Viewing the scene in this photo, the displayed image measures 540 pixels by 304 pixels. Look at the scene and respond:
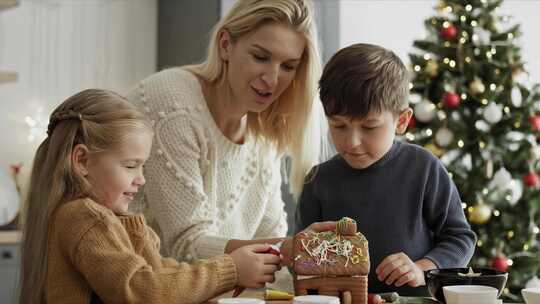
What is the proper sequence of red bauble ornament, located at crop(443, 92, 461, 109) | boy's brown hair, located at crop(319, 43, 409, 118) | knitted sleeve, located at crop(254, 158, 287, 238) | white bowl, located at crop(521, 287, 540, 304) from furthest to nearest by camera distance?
red bauble ornament, located at crop(443, 92, 461, 109) < knitted sleeve, located at crop(254, 158, 287, 238) < boy's brown hair, located at crop(319, 43, 409, 118) < white bowl, located at crop(521, 287, 540, 304)

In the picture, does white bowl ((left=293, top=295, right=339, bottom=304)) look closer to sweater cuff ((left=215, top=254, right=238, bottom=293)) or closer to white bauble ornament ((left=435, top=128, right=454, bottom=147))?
sweater cuff ((left=215, top=254, right=238, bottom=293))

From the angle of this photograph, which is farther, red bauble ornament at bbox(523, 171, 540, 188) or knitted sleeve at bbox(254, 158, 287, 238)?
red bauble ornament at bbox(523, 171, 540, 188)

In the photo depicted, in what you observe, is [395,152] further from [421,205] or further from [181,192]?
[181,192]

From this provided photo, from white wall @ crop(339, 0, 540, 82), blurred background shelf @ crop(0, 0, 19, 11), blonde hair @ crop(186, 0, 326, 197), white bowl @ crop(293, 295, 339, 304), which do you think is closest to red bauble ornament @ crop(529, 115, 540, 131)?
white wall @ crop(339, 0, 540, 82)

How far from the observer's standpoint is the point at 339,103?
71.4 inches

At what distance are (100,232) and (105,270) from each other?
8 cm

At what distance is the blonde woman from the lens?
2061mm

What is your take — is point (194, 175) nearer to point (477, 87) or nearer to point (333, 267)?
point (333, 267)

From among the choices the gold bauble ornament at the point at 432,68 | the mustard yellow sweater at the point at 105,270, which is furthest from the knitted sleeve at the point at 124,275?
the gold bauble ornament at the point at 432,68

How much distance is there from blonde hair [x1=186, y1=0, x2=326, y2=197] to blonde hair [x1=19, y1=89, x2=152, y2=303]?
54 centimetres

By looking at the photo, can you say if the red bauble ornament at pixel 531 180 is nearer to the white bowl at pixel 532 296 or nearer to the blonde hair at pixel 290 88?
the blonde hair at pixel 290 88

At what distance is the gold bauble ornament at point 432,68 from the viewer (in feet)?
14.0

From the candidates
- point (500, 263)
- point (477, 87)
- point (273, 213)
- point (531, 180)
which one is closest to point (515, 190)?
point (531, 180)

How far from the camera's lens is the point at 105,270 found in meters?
1.44
